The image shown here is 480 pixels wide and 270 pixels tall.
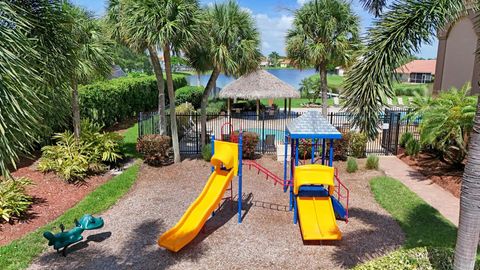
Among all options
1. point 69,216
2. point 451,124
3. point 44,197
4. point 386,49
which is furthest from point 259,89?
point 386,49

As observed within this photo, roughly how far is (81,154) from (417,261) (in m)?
10.8

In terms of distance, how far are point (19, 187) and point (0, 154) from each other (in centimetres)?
714

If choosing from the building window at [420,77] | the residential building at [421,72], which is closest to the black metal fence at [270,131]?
the residential building at [421,72]

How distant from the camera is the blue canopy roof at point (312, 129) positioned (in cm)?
916

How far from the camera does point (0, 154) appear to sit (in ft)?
11.0

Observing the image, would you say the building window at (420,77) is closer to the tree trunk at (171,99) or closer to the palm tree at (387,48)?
the tree trunk at (171,99)

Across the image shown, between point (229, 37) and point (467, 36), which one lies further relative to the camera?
point (467, 36)

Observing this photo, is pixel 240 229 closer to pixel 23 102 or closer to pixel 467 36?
pixel 23 102

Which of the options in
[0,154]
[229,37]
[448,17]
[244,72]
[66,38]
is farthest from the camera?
[244,72]

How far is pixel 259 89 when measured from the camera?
74.5ft

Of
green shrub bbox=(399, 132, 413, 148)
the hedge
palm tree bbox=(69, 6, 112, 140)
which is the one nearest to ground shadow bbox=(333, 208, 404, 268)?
green shrub bbox=(399, 132, 413, 148)

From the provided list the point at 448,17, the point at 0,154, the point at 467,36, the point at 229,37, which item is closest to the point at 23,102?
the point at 0,154

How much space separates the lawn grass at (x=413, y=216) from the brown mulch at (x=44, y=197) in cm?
870

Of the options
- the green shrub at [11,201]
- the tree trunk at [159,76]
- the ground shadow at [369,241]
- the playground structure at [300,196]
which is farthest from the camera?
the tree trunk at [159,76]
